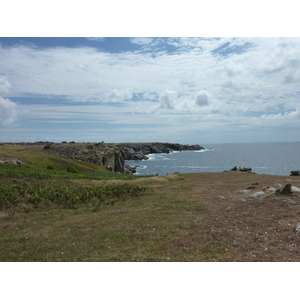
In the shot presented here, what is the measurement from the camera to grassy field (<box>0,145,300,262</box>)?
37.1 ft

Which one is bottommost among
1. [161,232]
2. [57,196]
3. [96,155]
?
[96,155]

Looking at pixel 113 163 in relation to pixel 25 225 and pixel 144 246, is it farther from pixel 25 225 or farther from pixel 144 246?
pixel 144 246

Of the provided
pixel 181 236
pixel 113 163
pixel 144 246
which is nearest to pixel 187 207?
pixel 181 236

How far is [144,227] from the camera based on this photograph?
15641mm

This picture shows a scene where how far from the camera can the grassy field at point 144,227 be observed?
11.3 metres

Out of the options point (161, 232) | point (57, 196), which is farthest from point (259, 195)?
point (57, 196)

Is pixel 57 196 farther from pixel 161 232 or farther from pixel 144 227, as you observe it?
pixel 161 232

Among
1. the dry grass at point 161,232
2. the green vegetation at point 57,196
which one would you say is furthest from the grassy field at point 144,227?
the green vegetation at point 57,196

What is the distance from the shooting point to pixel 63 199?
2550 cm

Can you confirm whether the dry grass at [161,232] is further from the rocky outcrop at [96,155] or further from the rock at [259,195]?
the rocky outcrop at [96,155]

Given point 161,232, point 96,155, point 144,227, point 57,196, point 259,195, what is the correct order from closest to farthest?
point 161,232
point 144,227
point 259,195
point 57,196
point 96,155

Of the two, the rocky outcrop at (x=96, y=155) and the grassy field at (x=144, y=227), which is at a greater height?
the grassy field at (x=144, y=227)

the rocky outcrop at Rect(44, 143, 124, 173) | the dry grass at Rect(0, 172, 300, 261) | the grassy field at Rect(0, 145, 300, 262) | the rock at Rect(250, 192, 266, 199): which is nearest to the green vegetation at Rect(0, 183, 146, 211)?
the grassy field at Rect(0, 145, 300, 262)

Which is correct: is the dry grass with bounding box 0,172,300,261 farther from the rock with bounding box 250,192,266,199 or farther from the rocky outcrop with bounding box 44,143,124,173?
the rocky outcrop with bounding box 44,143,124,173
